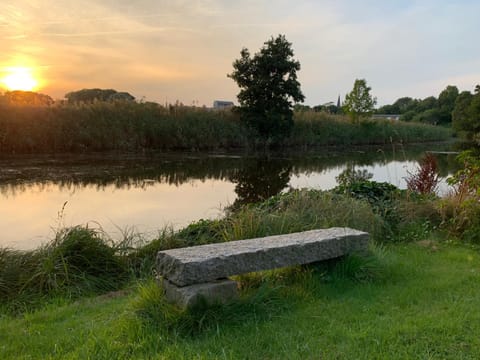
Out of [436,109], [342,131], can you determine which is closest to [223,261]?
[342,131]

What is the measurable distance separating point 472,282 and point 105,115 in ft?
52.6

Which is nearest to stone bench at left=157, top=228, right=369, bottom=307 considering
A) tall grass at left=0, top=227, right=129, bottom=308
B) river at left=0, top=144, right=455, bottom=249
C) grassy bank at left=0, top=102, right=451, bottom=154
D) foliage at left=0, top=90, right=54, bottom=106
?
tall grass at left=0, top=227, right=129, bottom=308

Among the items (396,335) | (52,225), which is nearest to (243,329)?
(396,335)

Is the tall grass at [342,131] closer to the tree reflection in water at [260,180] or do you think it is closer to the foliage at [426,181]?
the tree reflection in water at [260,180]

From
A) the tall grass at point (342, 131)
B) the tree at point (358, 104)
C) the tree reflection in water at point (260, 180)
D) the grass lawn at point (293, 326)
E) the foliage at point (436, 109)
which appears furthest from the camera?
the foliage at point (436, 109)

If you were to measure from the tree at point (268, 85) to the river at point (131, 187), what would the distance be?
5.92 metres

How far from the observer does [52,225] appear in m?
6.21

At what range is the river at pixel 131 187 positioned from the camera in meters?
6.42

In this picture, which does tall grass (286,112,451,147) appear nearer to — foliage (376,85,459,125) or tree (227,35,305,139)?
tree (227,35,305,139)

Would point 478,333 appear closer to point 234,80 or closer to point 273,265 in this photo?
point 273,265

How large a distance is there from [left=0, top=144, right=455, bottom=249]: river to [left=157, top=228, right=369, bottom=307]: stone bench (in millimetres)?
2516

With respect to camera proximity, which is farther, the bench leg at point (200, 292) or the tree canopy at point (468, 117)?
the tree canopy at point (468, 117)

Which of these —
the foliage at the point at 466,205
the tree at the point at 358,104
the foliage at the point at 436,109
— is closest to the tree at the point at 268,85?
the tree at the point at 358,104

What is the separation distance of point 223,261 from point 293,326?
66cm
